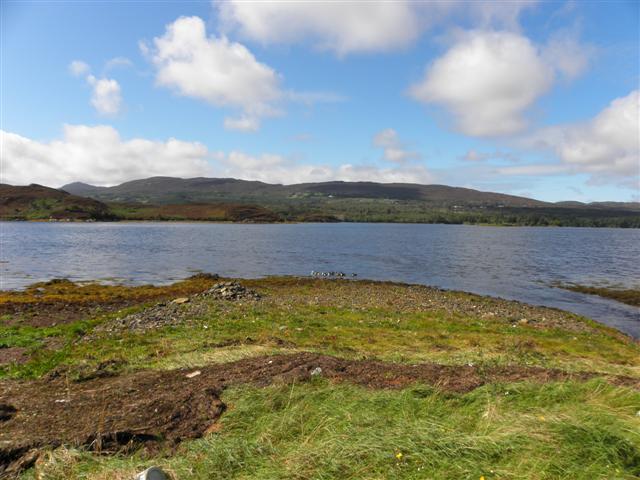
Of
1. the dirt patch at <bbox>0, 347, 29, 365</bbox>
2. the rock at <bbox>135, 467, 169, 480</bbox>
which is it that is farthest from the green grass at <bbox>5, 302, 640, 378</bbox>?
the rock at <bbox>135, 467, 169, 480</bbox>

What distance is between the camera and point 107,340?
19.2 m

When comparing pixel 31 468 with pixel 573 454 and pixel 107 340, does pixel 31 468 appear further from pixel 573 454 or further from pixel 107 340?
pixel 107 340

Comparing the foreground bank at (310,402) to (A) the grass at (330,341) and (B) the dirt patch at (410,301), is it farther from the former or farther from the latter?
(B) the dirt patch at (410,301)

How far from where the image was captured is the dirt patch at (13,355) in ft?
54.4

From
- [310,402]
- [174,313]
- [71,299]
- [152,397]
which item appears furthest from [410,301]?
[71,299]

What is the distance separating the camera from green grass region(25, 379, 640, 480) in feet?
17.9

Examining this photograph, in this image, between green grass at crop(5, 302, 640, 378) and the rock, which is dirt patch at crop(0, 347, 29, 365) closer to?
green grass at crop(5, 302, 640, 378)

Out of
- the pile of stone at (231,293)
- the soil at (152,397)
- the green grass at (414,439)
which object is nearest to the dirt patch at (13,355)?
the soil at (152,397)

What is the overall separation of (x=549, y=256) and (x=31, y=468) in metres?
98.8

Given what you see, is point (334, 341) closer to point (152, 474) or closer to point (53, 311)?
point (152, 474)

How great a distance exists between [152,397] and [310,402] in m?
4.49

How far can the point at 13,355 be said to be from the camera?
17578 mm

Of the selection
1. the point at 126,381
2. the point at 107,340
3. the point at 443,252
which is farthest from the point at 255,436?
the point at 443,252

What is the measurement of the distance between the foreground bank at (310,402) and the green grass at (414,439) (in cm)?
3
